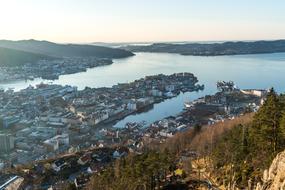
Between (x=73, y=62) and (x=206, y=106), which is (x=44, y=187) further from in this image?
(x=73, y=62)

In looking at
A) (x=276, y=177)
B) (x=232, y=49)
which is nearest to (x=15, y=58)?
(x=232, y=49)

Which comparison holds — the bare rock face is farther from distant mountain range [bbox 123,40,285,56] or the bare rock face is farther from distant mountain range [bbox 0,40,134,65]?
distant mountain range [bbox 123,40,285,56]

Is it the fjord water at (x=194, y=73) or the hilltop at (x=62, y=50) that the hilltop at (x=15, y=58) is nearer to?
the fjord water at (x=194, y=73)

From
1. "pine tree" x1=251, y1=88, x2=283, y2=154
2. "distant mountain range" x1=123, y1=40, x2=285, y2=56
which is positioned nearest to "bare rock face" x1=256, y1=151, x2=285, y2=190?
"pine tree" x1=251, y1=88, x2=283, y2=154

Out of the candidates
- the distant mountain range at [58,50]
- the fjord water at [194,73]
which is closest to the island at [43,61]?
the distant mountain range at [58,50]

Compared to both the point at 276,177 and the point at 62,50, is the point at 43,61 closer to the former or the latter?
the point at 62,50

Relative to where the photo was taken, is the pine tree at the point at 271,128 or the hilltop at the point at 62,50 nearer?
the pine tree at the point at 271,128

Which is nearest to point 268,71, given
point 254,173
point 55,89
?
point 55,89

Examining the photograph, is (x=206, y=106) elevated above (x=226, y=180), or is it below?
below
